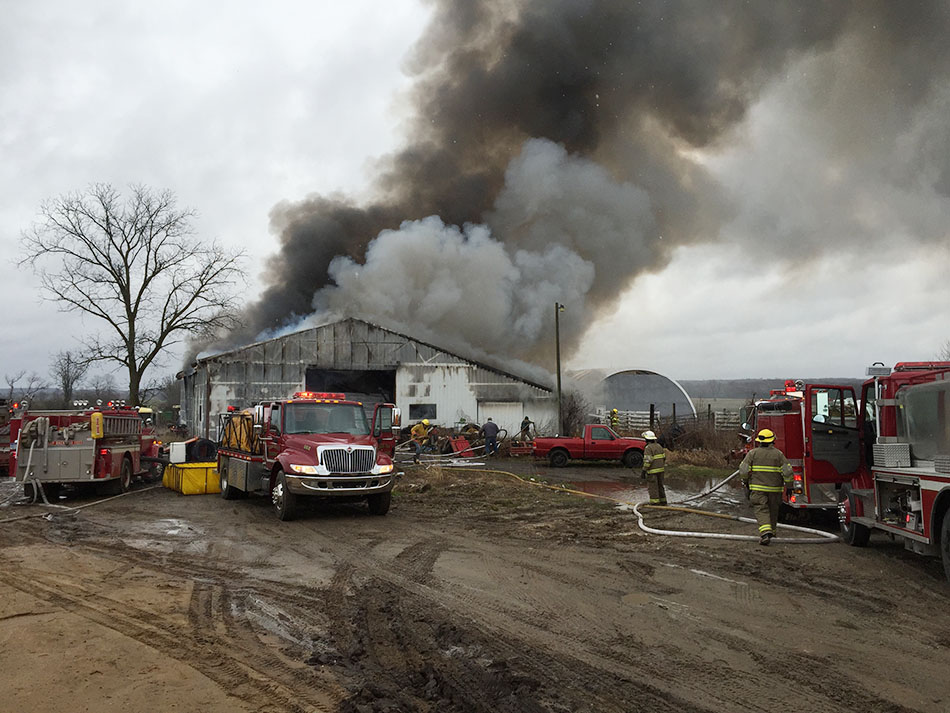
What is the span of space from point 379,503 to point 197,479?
6.28 meters

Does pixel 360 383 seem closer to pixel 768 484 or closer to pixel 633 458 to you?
pixel 633 458

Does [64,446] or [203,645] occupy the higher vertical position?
[64,446]

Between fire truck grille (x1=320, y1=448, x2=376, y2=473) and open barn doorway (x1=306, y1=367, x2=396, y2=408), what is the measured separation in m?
21.6

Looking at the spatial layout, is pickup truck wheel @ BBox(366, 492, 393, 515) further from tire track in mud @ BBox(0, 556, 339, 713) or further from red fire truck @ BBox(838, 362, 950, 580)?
red fire truck @ BBox(838, 362, 950, 580)

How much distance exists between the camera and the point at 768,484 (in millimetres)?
9172

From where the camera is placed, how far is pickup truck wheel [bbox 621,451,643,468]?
73.6ft

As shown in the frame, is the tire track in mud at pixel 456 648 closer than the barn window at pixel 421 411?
Yes

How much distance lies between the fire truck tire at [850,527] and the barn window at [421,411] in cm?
2472

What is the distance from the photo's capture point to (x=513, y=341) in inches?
1485

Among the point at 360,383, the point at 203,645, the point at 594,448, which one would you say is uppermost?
the point at 360,383

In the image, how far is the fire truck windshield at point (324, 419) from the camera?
12312 millimetres

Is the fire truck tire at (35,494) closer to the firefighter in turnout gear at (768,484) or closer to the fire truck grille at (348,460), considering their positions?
the fire truck grille at (348,460)

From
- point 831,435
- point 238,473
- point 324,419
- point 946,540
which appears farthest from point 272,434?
point 946,540

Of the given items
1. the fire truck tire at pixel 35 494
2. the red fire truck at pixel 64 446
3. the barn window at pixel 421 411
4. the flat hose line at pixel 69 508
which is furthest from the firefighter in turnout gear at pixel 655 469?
the barn window at pixel 421 411
